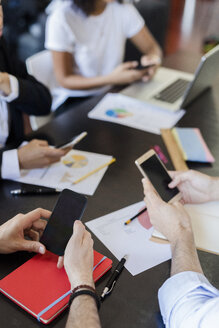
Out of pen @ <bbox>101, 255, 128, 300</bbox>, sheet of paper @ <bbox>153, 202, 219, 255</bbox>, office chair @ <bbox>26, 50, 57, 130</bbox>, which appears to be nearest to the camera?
pen @ <bbox>101, 255, 128, 300</bbox>

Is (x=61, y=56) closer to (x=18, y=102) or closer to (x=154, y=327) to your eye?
(x=18, y=102)

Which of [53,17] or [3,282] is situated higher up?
[53,17]

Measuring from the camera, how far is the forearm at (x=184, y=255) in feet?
2.64

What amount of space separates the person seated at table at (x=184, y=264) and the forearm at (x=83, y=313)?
15 centimetres

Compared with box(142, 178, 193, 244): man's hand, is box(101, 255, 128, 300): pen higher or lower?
lower

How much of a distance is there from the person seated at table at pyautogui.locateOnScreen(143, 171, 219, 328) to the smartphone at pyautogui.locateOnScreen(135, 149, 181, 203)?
2cm

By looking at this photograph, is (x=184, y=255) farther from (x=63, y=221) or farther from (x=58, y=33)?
(x=58, y=33)

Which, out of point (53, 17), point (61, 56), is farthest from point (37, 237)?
point (53, 17)

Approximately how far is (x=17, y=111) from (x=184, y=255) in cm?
103

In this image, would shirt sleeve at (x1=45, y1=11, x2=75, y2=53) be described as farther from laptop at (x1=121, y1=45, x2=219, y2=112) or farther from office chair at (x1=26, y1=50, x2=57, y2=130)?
laptop at (x1=121, y1=45, x2=219, y2=112)

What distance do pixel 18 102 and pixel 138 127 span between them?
50cm

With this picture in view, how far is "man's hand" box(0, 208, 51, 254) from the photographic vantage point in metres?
0.86

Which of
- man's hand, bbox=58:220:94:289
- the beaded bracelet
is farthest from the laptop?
the beaded bracelet

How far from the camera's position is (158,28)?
3.73m
